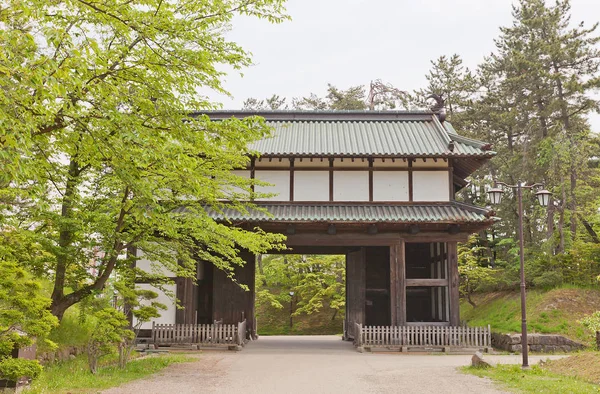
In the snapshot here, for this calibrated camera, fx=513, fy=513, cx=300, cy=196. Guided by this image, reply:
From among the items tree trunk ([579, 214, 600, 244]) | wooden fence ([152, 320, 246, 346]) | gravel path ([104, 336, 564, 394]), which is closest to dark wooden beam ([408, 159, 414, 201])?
gravel path ([104, 336, 564, 394])

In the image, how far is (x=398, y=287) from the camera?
748 inches

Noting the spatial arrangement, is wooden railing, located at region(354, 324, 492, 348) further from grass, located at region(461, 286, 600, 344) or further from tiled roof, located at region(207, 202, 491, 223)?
grass, located at region(461, 286, 600, 344)

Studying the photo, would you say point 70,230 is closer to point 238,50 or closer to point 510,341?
point 238,50

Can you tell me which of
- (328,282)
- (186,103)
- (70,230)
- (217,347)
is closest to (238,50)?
(186,103)

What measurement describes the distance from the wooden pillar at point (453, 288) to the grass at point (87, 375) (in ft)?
31.5

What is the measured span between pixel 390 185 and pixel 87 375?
12674 millimetres

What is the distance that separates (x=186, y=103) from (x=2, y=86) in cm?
390

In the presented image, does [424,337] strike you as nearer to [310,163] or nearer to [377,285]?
[377,285]

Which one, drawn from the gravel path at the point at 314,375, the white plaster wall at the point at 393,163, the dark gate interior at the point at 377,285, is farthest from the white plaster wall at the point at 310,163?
the gravel path at the point at 314,375

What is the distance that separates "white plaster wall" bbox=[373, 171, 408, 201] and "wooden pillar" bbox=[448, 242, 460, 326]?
274 centimetres

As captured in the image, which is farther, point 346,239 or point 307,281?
point 307,281

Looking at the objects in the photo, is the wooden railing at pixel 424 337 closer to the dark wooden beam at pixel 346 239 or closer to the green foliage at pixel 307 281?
the dark wooden beam at pixel 346 239

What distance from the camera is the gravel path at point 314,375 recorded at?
10430mm

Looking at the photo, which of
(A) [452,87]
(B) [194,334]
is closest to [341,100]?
(A) [452,87]
